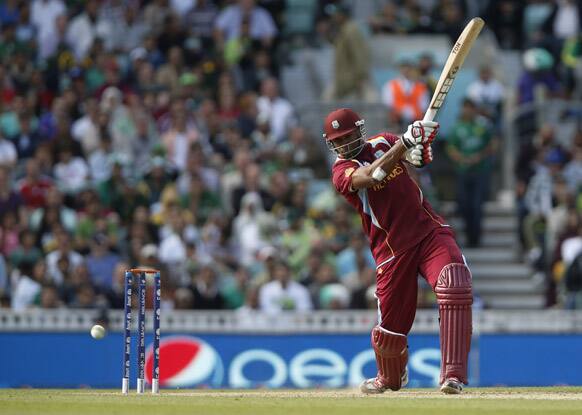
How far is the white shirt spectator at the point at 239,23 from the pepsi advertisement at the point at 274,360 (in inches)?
247

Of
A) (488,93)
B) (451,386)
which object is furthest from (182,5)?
(451,386)

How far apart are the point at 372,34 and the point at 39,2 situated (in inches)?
193

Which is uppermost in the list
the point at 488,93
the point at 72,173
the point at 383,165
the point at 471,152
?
the point at 488,93

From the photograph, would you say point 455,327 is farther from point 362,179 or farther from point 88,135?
point 88,135

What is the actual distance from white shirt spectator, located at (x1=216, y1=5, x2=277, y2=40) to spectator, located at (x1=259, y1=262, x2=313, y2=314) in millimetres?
5293

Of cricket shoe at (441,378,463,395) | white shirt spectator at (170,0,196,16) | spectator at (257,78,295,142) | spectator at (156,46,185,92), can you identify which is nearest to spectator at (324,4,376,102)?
spectator at (257,78,295,142)

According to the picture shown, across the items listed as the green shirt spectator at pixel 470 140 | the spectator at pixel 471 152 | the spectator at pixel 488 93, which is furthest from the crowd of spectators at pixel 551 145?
the green shirt spectator at pixel 470 140

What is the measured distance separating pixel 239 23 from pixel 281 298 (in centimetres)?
577

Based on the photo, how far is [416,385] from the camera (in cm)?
1608

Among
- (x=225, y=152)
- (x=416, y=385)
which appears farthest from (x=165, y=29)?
(x=416, y=385)

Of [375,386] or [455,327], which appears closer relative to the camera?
[455,327]

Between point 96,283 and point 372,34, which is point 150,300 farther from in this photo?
point 372,34

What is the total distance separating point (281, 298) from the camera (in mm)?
17156

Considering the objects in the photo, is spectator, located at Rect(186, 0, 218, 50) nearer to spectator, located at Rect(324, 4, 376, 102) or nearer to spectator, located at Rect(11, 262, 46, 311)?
spectator, located at Rect(324, 4, 376, 102)
